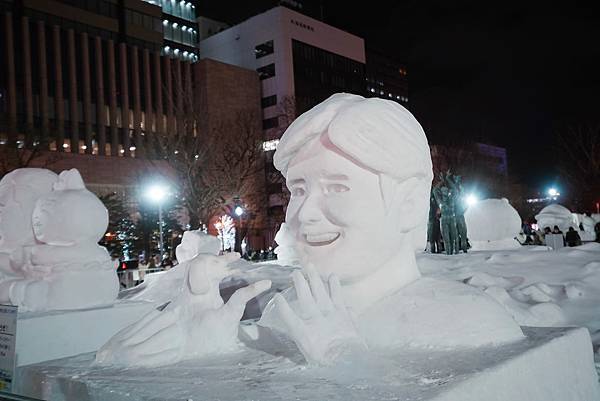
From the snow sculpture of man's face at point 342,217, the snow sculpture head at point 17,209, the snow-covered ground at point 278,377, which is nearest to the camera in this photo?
the snow-covered ground at point 278,377

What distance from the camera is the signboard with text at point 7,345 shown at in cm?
352

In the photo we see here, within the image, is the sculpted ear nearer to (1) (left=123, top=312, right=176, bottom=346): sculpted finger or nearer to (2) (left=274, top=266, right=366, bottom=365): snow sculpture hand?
(2) (left=274, top=266, right=366, bottom=365): snow sculpture hand

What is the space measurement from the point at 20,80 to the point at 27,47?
2.22 metres

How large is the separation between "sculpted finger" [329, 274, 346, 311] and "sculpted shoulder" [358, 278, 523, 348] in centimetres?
33

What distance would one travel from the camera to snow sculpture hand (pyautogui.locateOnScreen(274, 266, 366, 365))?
2841 millimetres

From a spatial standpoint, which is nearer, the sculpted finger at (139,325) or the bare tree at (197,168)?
the sculpted finger at (139,325)

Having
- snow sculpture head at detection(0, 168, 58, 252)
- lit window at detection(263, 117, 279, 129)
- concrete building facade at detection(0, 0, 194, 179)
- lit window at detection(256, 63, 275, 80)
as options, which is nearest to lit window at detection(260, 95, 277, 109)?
lit window at detection(263, 117, 279, 129)

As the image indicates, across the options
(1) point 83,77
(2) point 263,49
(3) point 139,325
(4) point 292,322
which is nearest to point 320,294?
(4) point 292,322

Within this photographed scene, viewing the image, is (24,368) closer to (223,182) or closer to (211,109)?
(223,182)

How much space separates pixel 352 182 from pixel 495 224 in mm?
10497

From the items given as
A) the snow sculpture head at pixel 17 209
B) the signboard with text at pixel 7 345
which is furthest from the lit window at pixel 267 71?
the signboard with text at pixel 7 345

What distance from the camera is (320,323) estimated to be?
2902 millimetres

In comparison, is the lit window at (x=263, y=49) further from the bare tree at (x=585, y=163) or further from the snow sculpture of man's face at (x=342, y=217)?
the snow sculpture of man's face at (x=342, y=217)

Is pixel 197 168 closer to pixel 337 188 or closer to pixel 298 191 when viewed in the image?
pixel 298 191
